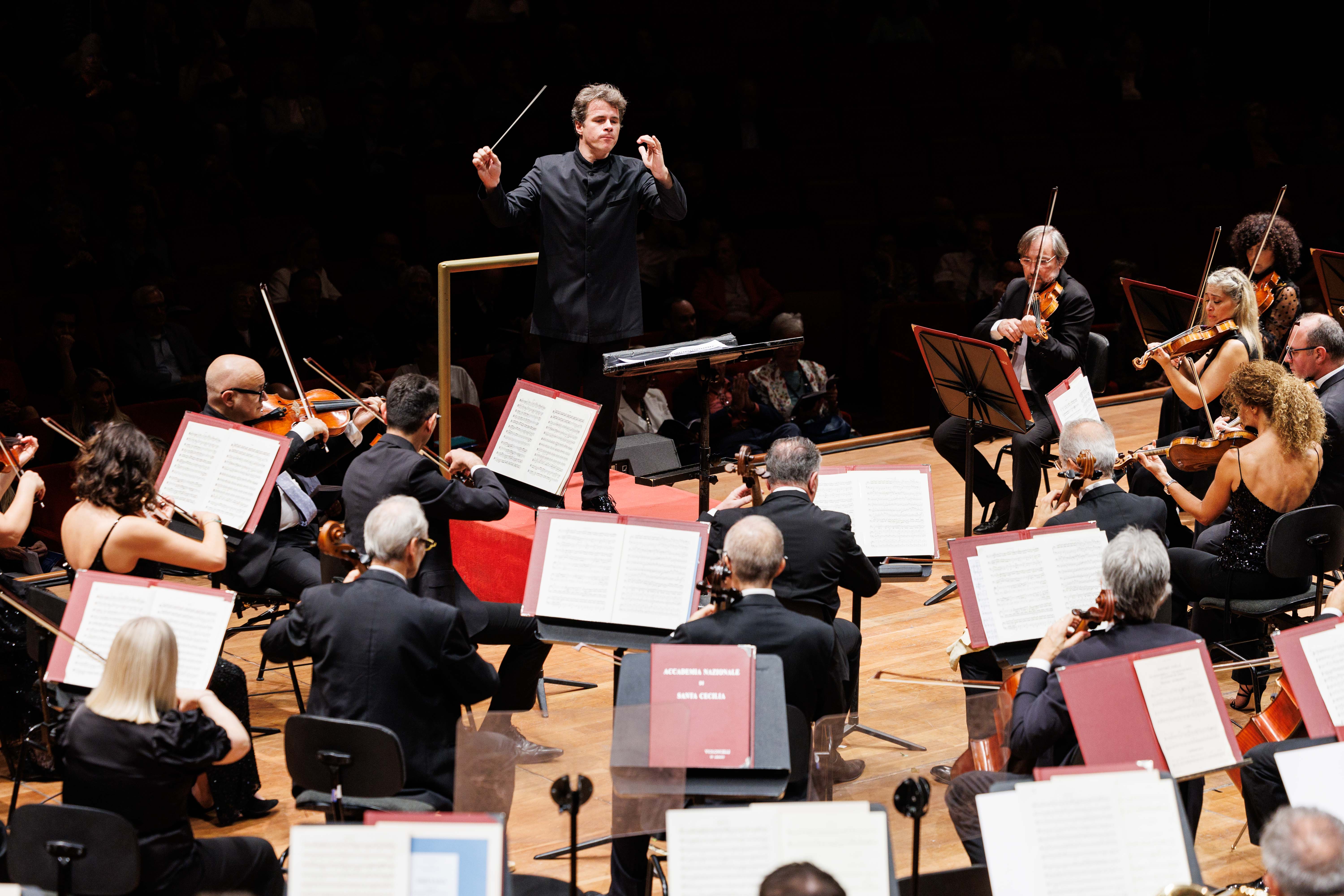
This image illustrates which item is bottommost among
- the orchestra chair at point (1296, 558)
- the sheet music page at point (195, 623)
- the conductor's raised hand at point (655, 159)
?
the sheet music page at point (195, 623)

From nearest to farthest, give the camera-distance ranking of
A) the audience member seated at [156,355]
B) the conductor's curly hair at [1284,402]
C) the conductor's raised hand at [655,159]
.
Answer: the conductor's curly hair at [1284,402], the conductor's raised hand at [655,159], the audience member seated at [156,355]

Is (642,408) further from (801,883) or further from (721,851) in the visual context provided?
(801,883)

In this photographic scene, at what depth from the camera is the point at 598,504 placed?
523 cm

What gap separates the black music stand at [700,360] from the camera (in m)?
4.79

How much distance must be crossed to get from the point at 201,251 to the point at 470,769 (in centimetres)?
568

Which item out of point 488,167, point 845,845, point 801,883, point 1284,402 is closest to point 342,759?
point 845,845

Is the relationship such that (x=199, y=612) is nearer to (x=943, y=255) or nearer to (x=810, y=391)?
(x=810, y=391)

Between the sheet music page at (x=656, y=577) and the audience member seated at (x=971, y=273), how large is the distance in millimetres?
5680

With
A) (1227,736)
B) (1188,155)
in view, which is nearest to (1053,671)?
(1227,736)

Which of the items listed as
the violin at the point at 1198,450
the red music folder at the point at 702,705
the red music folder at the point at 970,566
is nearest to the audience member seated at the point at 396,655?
the red music folder at the point at 702,705

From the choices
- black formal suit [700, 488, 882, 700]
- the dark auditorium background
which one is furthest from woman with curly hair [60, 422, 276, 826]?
the dark auditorium background

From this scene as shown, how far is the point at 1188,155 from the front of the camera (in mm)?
10961

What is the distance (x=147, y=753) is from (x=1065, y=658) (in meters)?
2.09

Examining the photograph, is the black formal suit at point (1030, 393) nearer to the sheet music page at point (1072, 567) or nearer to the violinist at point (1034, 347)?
the violinist at point (1034, 347)
